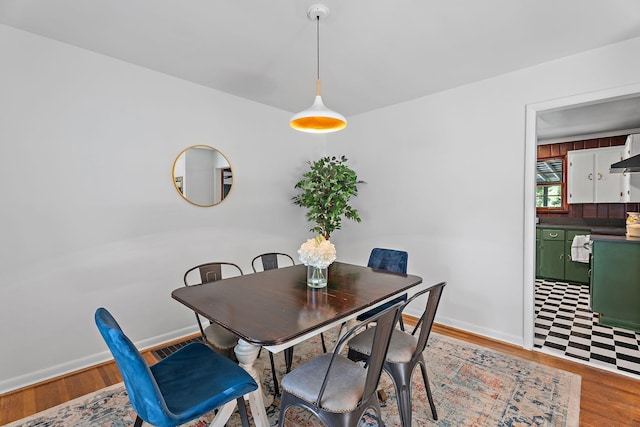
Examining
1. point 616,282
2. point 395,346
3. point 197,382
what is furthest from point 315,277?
point 616,282

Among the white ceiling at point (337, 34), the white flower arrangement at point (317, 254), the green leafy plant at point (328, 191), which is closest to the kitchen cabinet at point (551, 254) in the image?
the white ceiling at point (337, 34)

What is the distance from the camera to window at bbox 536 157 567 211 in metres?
5.16

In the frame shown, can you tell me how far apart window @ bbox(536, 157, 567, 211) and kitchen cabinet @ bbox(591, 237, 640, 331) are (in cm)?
227

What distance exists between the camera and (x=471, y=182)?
3061 millimetres

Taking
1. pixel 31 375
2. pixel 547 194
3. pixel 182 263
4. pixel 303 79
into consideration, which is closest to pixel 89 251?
pixel 182 263

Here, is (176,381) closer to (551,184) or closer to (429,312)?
(429,312)

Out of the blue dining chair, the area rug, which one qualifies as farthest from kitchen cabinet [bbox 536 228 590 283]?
the blue dining chair

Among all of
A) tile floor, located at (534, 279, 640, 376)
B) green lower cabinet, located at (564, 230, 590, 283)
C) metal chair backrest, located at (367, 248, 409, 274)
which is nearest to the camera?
tile floor, located at (534, 279, 640, 376)

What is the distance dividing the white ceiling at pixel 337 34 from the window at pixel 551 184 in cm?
342

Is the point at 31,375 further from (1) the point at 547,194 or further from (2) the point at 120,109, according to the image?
(1) the point at 547,194

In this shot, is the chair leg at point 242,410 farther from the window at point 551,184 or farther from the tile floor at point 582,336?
the window at point 551,184

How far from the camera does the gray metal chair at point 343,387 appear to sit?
50.0 inches

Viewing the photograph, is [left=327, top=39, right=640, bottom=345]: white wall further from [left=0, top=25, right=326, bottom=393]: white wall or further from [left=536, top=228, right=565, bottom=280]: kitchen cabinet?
[left=536, top=228, right=565, bottom=280]: kitchen cabinet

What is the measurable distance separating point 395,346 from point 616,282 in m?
3.07
